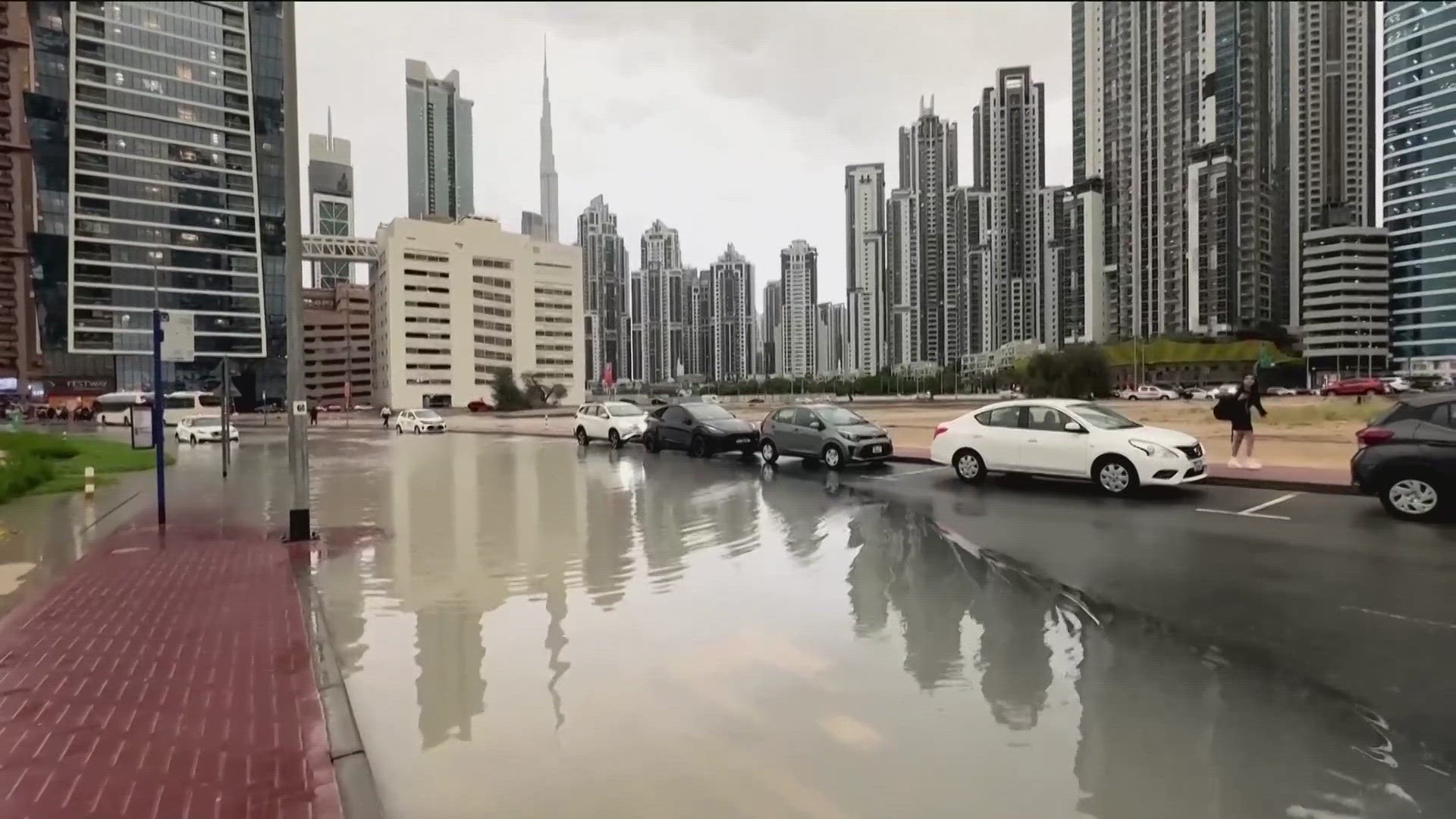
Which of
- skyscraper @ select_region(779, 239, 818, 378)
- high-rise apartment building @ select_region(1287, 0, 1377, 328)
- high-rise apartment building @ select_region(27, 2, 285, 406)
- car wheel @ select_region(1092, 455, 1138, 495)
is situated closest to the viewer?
car wheel @ select_region(1092, 455, 1138, 495)

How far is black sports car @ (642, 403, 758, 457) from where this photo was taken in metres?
20.9

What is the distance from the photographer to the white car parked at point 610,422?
26.5 m

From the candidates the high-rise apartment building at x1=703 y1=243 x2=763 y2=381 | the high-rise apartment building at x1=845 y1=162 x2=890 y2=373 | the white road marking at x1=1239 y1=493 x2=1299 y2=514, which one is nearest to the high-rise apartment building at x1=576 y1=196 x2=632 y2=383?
the high-rise apartment building at x1=703 y1=243 x2=763 y2=381

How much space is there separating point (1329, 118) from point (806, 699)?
127563 millimetres

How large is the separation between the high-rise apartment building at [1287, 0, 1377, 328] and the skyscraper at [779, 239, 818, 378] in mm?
93784

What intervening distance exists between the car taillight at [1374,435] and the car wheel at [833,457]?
29.3 feet

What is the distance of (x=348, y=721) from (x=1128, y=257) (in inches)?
4813

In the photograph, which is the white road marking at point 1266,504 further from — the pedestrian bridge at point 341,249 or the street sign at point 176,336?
the pedestrian bridge at point 341,249

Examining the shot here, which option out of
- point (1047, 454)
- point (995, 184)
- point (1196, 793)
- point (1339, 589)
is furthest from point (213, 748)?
point (995, 184)

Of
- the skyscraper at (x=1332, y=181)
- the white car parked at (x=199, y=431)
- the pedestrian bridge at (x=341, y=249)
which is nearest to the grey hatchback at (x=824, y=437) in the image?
the white car parked at (x=199, y=431)

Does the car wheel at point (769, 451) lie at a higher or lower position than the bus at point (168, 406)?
lower

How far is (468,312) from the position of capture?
130m

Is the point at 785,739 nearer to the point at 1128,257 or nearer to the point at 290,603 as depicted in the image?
the point at 290,603

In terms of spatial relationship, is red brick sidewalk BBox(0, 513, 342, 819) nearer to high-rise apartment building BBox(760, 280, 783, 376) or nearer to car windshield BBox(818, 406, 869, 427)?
car windshield BBox(818, 406, 869, 427)
